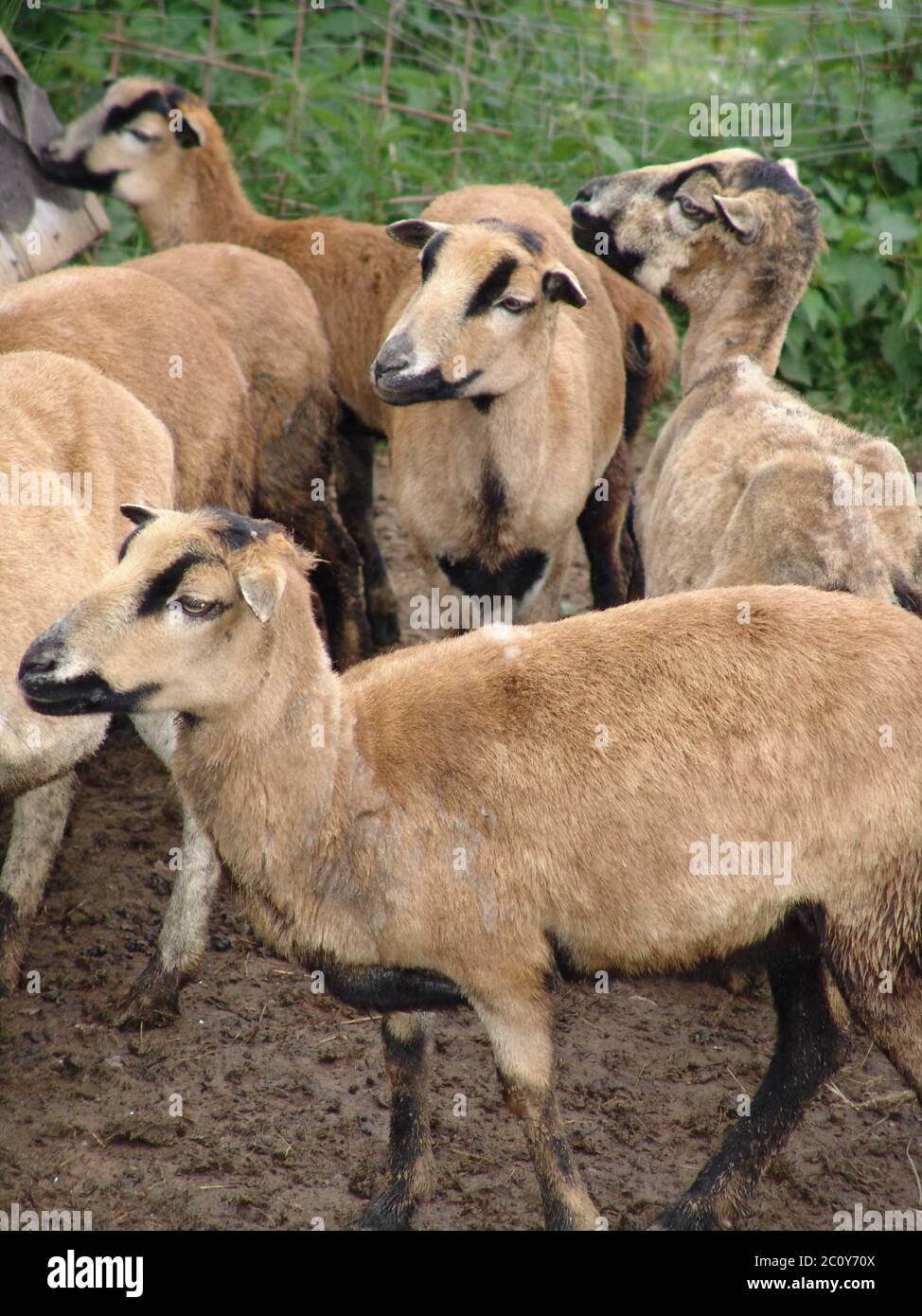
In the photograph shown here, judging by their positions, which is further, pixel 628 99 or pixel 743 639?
pixel 628 99

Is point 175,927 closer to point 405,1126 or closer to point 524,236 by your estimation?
point 405,1126

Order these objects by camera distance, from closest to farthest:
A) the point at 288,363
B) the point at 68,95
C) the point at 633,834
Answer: the point at 633,834 < the point at 288,363 < the point at 68,95

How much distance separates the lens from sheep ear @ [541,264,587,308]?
519cm

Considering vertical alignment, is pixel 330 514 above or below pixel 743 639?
below

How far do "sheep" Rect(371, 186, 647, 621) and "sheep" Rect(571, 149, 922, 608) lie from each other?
0.37 m

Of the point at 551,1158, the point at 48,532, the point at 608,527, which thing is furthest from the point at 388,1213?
the point at 608,527

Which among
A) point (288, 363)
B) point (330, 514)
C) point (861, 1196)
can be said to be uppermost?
point (288, 363)

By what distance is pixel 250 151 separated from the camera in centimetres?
841

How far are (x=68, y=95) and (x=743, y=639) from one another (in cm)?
639

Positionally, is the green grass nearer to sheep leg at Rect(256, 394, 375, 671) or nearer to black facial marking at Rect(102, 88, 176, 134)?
black facial marking at Rect(102, 88, 176, 134)

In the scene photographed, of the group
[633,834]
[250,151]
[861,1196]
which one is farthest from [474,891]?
[250,151]

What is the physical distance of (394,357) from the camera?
4.96 meters
